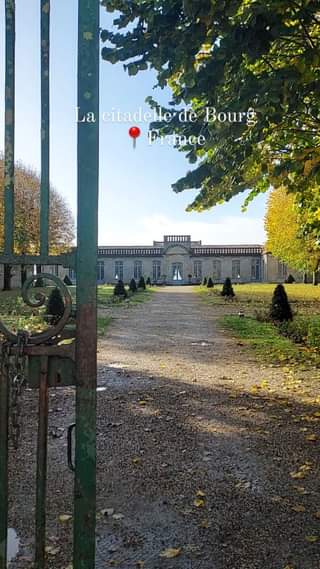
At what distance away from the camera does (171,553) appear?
205cm

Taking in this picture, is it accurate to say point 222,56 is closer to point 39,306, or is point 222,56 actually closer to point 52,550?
point 39,306

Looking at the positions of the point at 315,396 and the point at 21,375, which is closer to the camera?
the point at 21,375

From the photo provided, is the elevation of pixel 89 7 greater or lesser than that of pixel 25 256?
greater

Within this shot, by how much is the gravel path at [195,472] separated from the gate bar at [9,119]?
61.3 inches

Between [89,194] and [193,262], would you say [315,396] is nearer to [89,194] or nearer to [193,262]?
[89,194]

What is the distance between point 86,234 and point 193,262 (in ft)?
172

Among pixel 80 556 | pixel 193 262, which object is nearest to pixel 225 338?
pixel 80 556

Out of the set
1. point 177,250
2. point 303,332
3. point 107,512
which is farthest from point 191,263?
point 107,512

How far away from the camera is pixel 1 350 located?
1384 millimetres

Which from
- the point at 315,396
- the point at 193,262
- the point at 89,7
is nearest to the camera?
the point at 89,7

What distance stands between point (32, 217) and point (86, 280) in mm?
18065

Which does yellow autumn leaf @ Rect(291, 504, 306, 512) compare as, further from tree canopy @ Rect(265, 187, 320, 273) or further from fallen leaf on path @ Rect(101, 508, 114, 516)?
tree canopy @ Rect(265, 187, 320, 273)

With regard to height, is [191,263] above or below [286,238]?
below

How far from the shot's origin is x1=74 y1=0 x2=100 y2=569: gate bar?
4.40 feet
